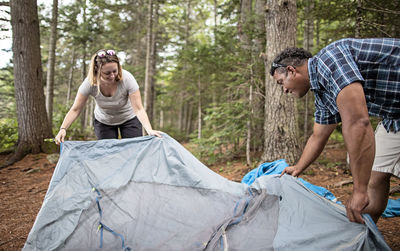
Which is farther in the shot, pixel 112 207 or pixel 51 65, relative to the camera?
pixel 51 65

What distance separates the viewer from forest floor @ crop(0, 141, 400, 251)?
7.47ft

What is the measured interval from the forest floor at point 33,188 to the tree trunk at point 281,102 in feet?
Answer: 2.23

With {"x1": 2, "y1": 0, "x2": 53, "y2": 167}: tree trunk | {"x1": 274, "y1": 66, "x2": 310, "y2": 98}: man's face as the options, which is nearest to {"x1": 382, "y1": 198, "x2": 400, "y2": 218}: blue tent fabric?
{"x1": 274, "y1": 66, "x2": 310, "y2": 98}: man's face

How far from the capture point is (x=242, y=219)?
2.00 m

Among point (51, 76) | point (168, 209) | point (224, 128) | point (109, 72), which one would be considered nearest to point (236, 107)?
point (224, 128)

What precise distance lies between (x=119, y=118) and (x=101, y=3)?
786 cm

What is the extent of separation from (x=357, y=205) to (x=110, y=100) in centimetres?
247

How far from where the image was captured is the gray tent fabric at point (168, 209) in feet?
5.86

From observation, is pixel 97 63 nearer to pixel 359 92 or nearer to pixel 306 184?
pixel 359 92

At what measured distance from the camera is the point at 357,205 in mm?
1374

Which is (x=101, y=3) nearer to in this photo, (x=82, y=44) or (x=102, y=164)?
(x=82, y=44)

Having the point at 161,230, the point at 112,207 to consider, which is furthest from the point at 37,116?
the point at 161,230

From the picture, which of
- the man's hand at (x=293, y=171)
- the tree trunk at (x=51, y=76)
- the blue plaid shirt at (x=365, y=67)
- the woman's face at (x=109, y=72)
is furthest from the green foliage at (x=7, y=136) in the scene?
the blue plaid shirt at (x=365, y=67)

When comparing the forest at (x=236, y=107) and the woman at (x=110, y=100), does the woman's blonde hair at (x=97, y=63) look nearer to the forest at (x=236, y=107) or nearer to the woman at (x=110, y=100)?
the woman at (x=110, y=100)
